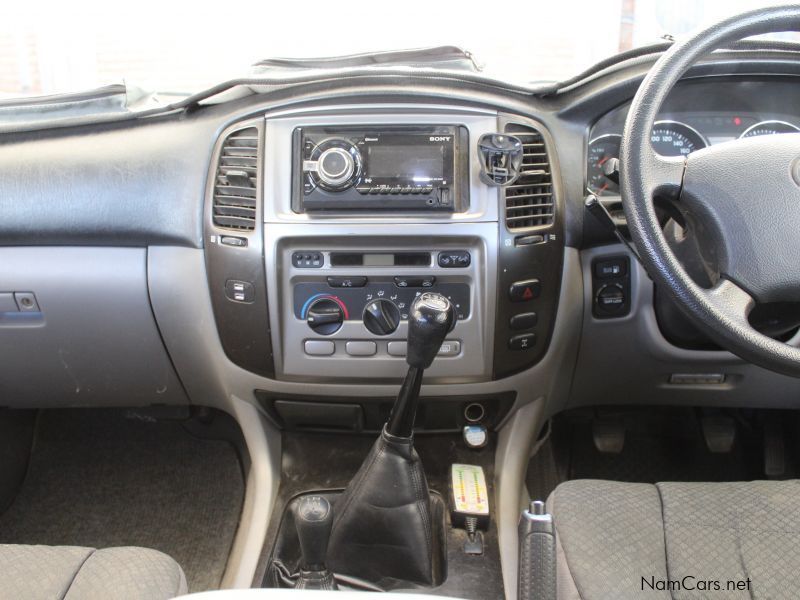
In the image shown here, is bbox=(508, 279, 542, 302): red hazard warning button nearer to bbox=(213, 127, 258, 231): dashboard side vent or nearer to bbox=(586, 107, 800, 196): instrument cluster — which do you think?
bbox=(586, 107, 800, 196): instrument cluster

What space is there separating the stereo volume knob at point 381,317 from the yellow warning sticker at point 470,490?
0.36 meters

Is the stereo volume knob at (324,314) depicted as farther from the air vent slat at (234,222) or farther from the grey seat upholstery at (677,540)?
the grey seat upholstery at (677,540)

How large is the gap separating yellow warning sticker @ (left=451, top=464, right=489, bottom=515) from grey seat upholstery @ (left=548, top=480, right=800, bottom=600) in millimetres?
248

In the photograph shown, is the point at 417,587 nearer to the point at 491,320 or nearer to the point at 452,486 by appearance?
the point at 452,486

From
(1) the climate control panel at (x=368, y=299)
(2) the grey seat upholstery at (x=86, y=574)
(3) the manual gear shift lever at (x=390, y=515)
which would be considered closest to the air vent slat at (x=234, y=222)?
(1) the climate control panel at (x=368, y=299)

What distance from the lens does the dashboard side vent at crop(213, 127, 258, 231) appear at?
3.71ft

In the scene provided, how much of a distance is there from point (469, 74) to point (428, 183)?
0.67ft

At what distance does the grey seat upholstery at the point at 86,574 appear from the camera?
0.85m

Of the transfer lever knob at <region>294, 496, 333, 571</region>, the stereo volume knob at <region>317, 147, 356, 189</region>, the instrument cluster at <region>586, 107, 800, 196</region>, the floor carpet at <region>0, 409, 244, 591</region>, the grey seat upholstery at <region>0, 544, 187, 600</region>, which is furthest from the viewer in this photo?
the floor carpet at <region>0, 409, 244, 591</region>

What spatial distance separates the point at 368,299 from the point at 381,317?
0.13 feet

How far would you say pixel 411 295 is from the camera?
1158 mm

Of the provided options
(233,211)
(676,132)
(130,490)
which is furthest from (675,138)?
(130,490)

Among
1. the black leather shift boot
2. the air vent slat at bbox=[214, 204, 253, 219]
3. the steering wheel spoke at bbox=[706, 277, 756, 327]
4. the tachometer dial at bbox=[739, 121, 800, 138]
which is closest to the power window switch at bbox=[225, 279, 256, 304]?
the air vent slat at bbox=[214, 204, 253, 219]

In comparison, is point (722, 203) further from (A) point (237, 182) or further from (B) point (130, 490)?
(B) point (130, 490)
